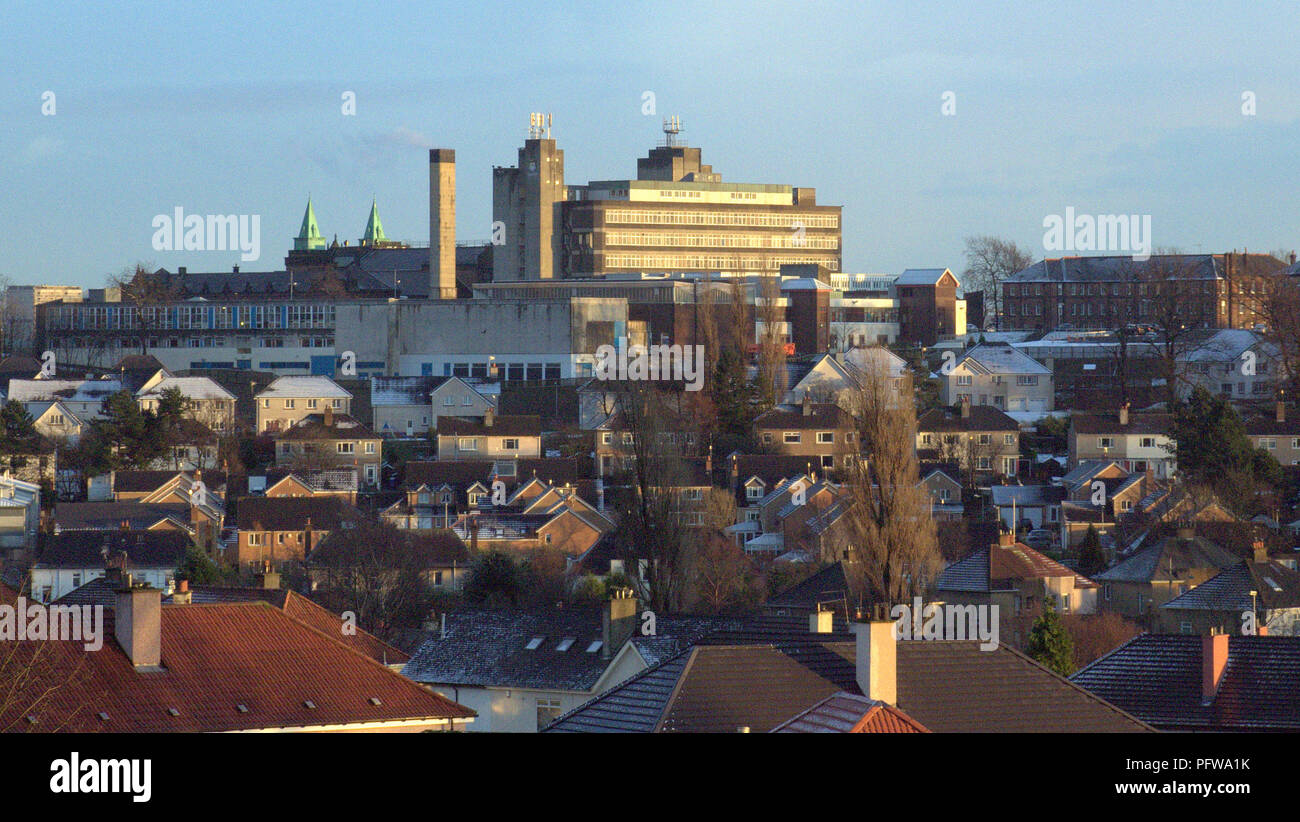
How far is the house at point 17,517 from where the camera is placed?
5219cm

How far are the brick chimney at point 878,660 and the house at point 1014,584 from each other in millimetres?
23515

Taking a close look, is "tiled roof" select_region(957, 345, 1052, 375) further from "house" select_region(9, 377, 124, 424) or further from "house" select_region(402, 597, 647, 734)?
"house" select_region(402, 597, 647, 734)

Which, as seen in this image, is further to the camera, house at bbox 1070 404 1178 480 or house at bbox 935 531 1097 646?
house at bbox 1070 404 1178 480

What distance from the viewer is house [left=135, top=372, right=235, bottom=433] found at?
68875mm

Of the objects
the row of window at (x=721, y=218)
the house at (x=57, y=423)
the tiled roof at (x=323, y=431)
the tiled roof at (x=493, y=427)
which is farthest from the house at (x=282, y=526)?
the row of window at (x=721, y=218)

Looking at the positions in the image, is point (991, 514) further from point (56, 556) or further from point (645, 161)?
point (645, 161)

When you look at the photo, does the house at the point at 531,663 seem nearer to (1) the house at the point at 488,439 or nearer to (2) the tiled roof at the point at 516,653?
(2) the tiled roof at the point at 516,653

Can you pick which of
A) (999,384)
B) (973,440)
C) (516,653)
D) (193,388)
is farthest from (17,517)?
(999,384)

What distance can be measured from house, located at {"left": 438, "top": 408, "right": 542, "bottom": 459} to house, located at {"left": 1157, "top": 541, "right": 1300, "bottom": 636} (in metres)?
31.6

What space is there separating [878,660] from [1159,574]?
28.7 m

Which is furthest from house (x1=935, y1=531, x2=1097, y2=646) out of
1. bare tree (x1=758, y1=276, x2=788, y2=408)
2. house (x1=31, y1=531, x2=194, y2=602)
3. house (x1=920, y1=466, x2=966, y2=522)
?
bare tree (x1=758, y1=276, x2=788, y2=408)

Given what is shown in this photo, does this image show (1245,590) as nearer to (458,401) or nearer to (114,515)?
(114,515)

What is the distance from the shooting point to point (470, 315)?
3172 inches

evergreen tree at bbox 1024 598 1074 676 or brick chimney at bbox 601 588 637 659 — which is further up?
brick chimney at bbox 601 588 637 659
